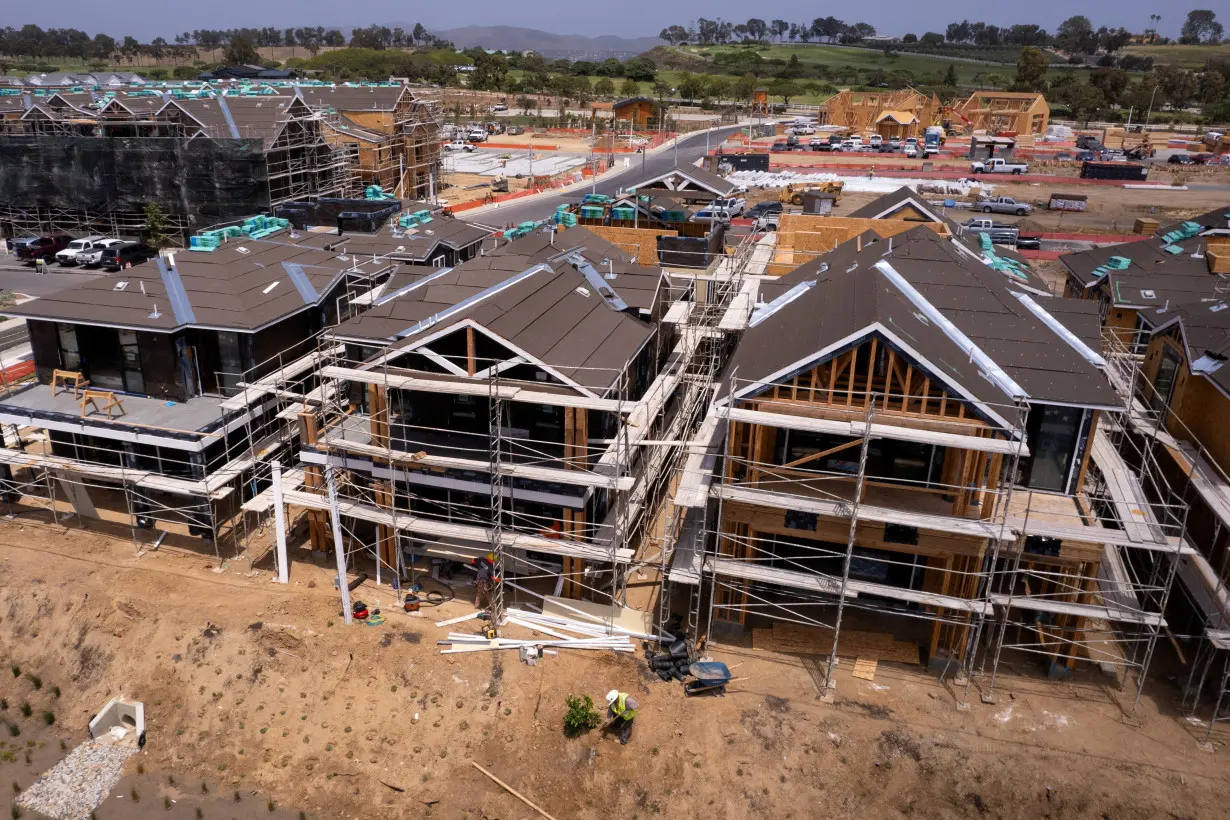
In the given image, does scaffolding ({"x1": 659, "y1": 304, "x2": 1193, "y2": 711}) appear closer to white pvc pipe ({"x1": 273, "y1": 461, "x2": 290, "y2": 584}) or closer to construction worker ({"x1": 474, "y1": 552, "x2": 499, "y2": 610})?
construction worker ({"x1": 474, "y1": 552, "x2": 499, "y2": 610})

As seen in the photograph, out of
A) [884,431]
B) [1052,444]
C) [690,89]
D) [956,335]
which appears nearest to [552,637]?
[884,431]

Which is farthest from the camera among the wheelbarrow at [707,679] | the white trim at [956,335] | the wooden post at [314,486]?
the wooden post at [314,486]

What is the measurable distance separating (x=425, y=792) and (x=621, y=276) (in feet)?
55.2

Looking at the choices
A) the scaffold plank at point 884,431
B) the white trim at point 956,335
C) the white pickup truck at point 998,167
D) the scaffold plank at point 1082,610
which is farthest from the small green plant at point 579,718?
the white pickup truck at point 998,167

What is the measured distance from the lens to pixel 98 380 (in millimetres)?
28078

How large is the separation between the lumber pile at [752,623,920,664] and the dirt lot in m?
0.39

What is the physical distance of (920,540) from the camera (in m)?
20.5

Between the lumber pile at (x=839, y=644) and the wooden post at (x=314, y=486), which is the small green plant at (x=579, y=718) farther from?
the wooden post at (x=314, y=486)

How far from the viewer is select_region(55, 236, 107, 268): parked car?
51.5m

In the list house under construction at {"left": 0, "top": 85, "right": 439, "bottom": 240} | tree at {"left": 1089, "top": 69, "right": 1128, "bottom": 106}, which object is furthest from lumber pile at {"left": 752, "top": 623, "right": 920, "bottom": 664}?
tree at {"left": 1089, "top": 69, "right": 1128, "bottom": 106}

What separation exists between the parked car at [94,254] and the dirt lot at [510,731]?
34.1m

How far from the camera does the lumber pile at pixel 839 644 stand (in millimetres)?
21656

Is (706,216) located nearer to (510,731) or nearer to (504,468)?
(504,468)

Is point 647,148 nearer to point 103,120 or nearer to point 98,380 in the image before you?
point 103,120
